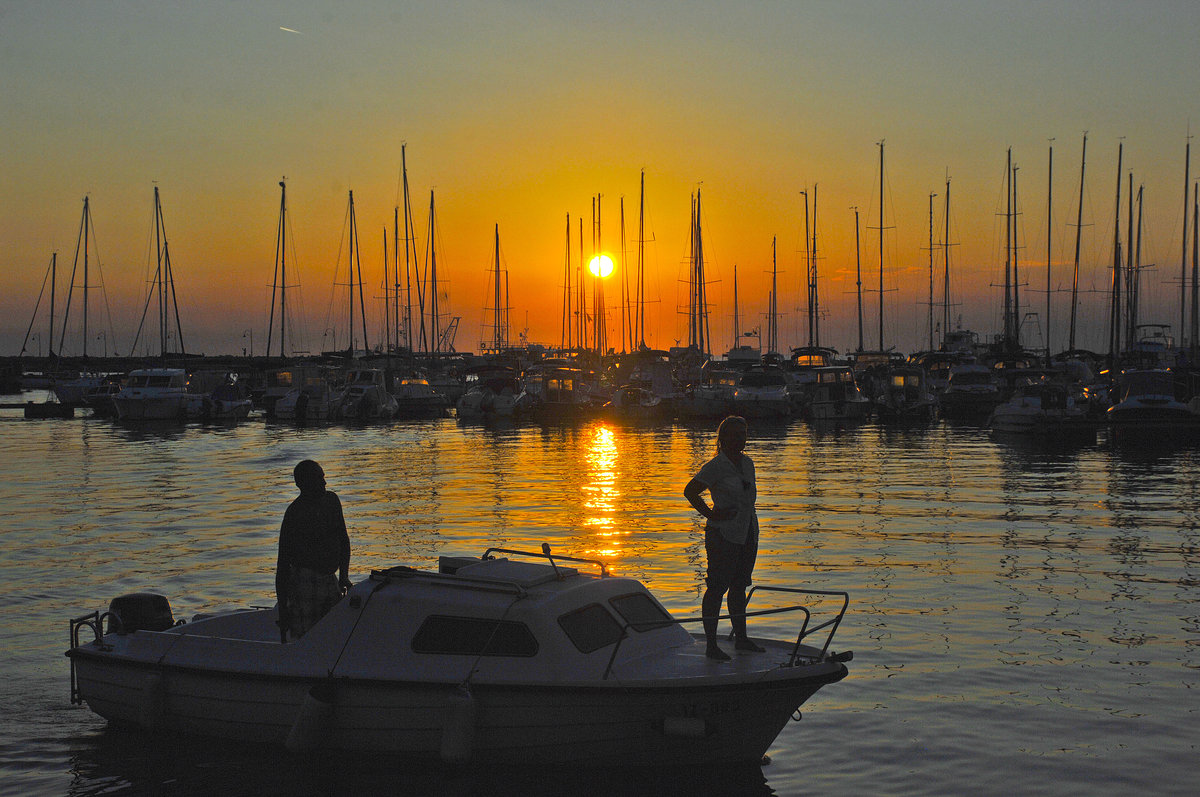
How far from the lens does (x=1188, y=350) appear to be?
8500 centimetres

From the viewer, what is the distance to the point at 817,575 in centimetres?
1802

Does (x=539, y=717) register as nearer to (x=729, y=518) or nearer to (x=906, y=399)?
(x=729, y=518)

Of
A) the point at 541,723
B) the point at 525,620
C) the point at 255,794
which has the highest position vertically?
the point at 525,620

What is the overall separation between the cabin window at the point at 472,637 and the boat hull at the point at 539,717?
1.02ft

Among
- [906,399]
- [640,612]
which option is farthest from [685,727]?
[906,399]

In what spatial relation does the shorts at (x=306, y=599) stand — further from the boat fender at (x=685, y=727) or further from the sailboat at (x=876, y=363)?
the sailboat at (x=876, y=363)

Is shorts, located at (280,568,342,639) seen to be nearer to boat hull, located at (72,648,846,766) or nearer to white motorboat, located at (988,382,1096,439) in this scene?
boat hull, located at (72,648,846,766)

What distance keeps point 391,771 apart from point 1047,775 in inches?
225

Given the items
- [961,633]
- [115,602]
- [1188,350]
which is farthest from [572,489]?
[1188,350]

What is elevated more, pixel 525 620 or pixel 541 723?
pixel 525 620

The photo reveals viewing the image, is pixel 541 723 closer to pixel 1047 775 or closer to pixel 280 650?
pixel 280 650

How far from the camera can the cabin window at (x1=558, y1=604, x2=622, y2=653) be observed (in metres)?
9.41

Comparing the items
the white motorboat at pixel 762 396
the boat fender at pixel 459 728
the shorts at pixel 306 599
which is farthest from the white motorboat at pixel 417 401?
the boat fender at pixel 459 728

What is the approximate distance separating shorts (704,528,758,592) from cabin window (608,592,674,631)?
1.86ft
